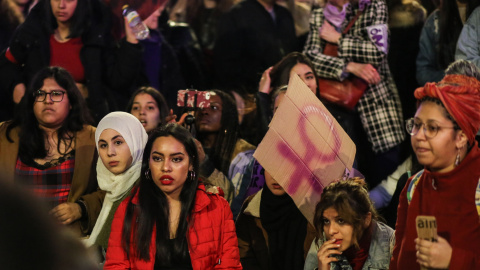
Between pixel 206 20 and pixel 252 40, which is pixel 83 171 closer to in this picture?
pixel 252 40

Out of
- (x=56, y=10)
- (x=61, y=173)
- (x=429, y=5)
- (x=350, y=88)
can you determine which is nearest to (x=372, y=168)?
(x=350, y=88)

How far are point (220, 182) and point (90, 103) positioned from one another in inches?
51.7

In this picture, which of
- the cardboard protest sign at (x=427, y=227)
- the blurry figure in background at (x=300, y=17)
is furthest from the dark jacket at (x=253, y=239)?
the blurry figure in background at (x=300, y=17)

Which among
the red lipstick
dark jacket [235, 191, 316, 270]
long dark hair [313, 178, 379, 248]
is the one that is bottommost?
dark jacket [235, 191, 316, 270]

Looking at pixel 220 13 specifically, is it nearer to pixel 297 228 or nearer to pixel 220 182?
pixel 220 182

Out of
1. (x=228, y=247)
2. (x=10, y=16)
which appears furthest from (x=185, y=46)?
(x=228, y=247)

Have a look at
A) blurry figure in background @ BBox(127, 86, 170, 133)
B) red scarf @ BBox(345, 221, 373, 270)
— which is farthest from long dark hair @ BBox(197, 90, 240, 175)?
red scarf @ BBox(345, 221, 373, 270)

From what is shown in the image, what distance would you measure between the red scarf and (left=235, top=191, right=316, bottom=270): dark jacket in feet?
1.70

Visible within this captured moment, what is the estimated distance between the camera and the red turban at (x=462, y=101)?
2418mm

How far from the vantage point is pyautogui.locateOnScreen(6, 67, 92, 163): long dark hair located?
4.01m

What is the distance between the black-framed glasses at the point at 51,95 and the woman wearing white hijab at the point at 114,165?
1.64 ft

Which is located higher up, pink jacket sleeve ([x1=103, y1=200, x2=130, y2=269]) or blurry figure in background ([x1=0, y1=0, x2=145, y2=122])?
blurry figure in background ([x1=0, y1=0, x2=145, y2=122])

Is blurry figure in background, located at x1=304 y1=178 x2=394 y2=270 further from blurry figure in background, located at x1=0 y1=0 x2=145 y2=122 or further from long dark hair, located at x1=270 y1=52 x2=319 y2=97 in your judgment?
blurry figure in background, located at x1=0 y1=0 x2=145 y2=122

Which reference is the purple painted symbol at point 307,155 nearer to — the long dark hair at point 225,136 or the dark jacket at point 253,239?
the dark jacket at point 253,239
